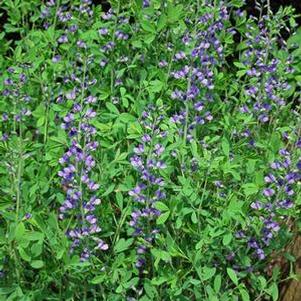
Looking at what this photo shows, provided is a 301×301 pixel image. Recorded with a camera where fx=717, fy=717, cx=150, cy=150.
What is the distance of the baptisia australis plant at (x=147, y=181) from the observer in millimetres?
2578

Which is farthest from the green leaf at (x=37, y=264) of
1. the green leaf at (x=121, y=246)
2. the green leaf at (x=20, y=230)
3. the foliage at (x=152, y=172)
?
the green leaf at (x=121, y=246)

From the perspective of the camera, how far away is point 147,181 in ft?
8.75

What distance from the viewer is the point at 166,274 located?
2.64 m

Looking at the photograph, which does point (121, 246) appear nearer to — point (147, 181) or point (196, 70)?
point (147, 181)

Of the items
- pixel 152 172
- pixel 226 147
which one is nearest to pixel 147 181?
pixel 152 172

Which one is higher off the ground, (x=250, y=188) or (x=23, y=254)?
(x=250, y=188)

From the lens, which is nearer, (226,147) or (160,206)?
(160,206)

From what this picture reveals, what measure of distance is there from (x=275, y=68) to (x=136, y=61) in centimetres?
66

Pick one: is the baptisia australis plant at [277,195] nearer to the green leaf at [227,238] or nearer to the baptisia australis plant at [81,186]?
the green leaf at [227,238]

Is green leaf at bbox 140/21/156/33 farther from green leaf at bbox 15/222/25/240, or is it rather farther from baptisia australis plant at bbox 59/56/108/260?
green leaf at bbox 15/222/25/240

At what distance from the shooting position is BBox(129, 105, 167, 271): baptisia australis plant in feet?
8.46

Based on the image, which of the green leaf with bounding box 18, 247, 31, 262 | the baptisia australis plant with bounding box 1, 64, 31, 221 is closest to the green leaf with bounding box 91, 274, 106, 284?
the green leaf with bounding box 18, 247, 31, 262

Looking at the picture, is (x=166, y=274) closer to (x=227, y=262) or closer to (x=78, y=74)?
(x=227, y=262)

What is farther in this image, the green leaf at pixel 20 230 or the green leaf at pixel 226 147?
the green leaf at pixel 226 147
